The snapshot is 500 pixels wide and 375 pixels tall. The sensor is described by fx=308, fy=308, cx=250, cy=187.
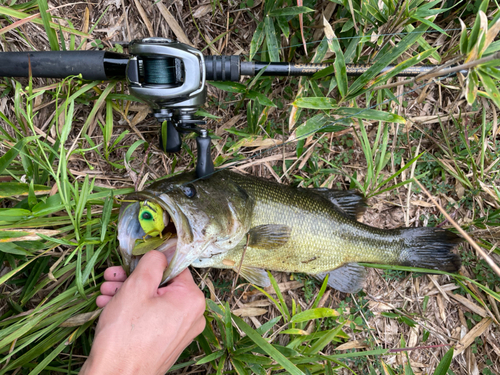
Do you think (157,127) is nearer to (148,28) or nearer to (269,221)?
(148,28)

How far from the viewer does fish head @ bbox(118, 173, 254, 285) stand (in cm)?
194

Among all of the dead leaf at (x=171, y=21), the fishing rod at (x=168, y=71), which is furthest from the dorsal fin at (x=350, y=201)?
the dead leaf at (x=171, y=21)

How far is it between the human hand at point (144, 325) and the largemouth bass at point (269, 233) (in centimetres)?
14

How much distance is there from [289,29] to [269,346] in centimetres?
254

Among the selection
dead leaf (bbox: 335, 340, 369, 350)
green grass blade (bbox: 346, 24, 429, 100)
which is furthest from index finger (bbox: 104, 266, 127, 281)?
green grass blade (bbox: 346, 24, 429, 100)

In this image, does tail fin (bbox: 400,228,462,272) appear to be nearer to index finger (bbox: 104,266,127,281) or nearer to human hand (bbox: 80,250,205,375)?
human hand (bbox: 80,250,205,375)

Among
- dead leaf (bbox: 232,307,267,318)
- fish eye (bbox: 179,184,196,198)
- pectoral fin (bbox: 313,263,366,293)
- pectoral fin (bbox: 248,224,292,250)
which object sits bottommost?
dead leaf (bbox: 232,307,267,318)

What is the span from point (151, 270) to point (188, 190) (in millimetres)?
546

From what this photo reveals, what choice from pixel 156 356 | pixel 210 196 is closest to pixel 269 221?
pixel 210 196

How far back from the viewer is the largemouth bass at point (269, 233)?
2000 millimetres

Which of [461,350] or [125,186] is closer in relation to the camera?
[125,186]

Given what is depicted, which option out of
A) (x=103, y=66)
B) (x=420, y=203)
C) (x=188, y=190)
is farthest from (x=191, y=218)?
(x=420, y=203)

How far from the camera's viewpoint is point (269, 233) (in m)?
2.32

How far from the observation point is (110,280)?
220 centimetres
